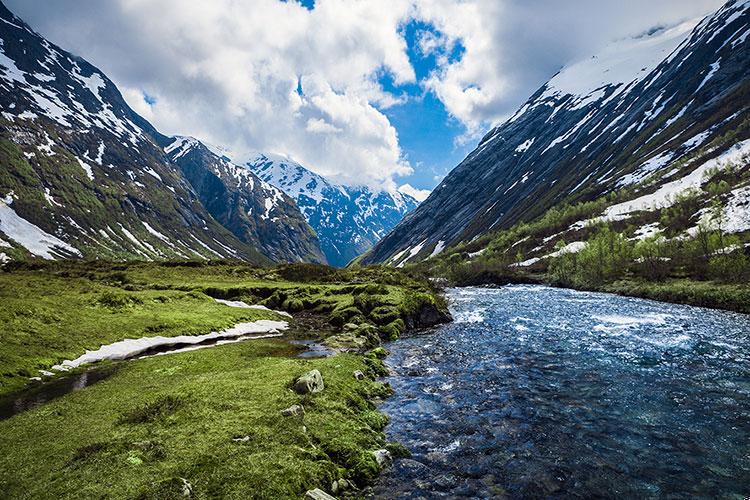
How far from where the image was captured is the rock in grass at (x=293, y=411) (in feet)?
59.1

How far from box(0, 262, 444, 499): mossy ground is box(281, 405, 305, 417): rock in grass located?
0.28 metres

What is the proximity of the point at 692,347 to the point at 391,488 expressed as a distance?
34.8 meters

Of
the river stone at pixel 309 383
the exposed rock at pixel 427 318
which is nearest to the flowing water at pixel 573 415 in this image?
the river stone at pixel 309 383

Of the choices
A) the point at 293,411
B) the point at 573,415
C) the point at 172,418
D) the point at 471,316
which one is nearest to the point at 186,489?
the point at 172,418

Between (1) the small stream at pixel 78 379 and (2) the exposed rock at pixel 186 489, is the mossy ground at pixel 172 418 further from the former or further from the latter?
(1) the small stream at pixel 78 379

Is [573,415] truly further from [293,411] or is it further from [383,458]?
[293,411]

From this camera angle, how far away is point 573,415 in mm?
21484

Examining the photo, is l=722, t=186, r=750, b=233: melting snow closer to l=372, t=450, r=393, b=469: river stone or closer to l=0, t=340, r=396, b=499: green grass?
l=0, t=340, r=396, b=499: green grass

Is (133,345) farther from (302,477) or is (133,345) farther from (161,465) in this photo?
(302,477)

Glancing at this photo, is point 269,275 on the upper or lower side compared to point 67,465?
upper

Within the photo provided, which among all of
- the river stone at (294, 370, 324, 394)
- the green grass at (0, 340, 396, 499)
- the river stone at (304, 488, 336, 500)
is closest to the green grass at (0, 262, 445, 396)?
the green grass at (0, 340, 396, 499)

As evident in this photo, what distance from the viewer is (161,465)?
13398 millimetres

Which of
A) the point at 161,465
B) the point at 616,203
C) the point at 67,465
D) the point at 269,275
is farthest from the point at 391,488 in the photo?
the point at 616,203

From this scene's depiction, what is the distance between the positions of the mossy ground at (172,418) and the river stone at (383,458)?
330mm
